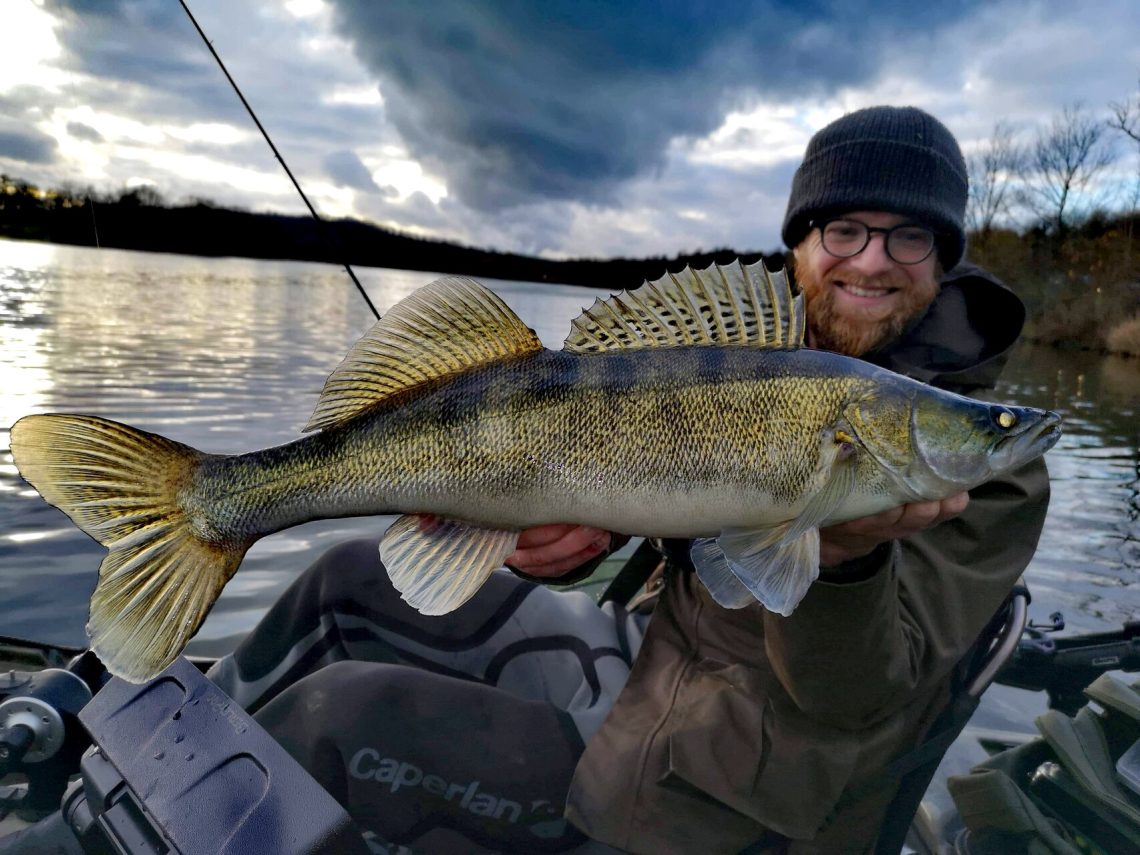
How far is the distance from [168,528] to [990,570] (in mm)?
2299

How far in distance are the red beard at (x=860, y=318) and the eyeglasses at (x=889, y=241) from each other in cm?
7

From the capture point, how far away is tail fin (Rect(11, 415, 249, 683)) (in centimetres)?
161

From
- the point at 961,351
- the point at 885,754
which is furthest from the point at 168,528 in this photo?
the point at 961,351

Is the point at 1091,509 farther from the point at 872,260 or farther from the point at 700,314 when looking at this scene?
the point at 700,314

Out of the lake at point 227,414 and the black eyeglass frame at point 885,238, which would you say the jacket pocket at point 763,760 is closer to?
the lake at point 227,414

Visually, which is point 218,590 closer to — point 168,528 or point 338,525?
point 168,528

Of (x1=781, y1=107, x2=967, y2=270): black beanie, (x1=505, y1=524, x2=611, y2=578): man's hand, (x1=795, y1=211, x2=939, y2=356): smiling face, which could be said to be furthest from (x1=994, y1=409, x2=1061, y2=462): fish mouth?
(x1=781, y1=107, x2=967, y2=270): black beanie

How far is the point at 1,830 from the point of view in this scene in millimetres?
2371

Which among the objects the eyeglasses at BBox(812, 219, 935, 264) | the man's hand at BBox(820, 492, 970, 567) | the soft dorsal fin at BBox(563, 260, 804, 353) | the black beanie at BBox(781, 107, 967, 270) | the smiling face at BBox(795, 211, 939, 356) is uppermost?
the black beanie at BBox(781, 107, 967, 270)

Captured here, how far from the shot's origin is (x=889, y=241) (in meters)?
2.93

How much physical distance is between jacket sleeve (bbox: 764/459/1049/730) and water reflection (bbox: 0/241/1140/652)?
1266mm

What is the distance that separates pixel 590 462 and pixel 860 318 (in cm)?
176

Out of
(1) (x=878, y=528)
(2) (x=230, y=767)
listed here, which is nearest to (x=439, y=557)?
(2) (x=230, y=767)

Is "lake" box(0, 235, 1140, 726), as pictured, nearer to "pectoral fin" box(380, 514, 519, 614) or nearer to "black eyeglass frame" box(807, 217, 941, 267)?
"pectoral fin" box(380, 514, 519, 614)
